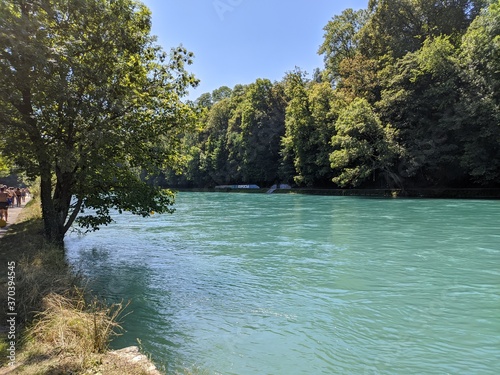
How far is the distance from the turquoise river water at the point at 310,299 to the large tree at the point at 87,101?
2.62 m

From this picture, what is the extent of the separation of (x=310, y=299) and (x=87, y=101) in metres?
7.15

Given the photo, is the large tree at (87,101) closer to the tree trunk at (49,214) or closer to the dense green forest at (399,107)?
the tree trunk at (49,214)

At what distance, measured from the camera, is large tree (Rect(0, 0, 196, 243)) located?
7.79 meters

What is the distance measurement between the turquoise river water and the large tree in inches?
103

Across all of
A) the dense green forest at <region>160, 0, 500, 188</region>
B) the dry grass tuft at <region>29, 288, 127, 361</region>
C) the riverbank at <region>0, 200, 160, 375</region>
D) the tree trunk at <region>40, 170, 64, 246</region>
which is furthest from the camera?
the dense green forest at <region>160, 0, 500, 188</region>

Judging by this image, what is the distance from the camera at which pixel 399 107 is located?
43.0 m

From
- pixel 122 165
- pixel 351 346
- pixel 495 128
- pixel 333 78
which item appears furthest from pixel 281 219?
pixel 333 78

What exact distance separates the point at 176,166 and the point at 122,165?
174cm

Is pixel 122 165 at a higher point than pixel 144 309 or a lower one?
higher

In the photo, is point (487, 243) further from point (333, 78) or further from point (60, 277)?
point (333, 78)

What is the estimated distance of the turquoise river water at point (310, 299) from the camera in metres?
5.63

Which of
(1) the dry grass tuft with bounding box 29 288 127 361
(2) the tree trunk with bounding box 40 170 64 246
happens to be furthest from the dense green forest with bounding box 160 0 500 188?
(1) the dry grass tuft with bounding box 29 288 127 361

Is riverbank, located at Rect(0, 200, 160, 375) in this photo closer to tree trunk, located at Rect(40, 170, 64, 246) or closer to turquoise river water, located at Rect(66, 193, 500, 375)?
turquoise river water, located at Rect(66, 193, 500, 375)

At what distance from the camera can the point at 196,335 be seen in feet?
21.3
